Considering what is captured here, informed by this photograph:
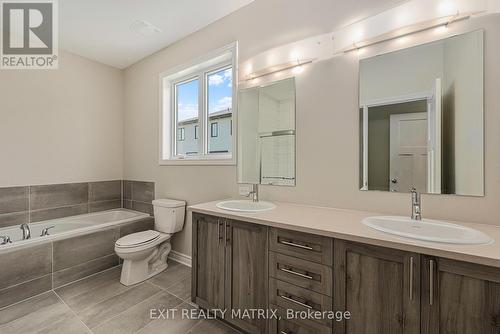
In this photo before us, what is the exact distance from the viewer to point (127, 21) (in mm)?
2301

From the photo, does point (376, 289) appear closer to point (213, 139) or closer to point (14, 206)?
point (213, 139)

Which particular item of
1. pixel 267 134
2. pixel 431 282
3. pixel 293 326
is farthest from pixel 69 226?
pixel 431 282

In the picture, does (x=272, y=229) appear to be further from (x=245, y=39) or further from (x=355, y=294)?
(x=245, y=39)

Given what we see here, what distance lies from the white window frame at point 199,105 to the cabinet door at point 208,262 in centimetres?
74

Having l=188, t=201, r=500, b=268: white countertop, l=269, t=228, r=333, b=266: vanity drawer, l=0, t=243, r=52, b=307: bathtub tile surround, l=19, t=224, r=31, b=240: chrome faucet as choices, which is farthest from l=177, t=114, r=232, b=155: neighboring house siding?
l=19, t=224, r=31, b=240: chrome faucet

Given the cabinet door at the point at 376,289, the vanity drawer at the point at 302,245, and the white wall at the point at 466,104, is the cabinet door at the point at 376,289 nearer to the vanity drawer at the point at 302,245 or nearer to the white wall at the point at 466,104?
A: the vanity drawer at the point at 302,245

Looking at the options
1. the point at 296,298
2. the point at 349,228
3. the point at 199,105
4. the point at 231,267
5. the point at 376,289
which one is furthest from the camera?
the point at 199,105

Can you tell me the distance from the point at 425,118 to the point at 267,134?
3.78 ft

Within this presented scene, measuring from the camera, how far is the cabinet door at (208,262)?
1615mm

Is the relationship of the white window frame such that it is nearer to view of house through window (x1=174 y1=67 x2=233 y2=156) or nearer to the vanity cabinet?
view of house through window (x1=174 y1=67 x2=233 y2=156)

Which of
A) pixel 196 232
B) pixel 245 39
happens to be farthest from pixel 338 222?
pixel 245 39

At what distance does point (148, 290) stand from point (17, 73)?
2.82 m

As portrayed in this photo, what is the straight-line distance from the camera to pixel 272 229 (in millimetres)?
1354

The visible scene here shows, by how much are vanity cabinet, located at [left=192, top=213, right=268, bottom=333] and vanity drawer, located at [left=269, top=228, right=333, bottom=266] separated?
8 centimetres
